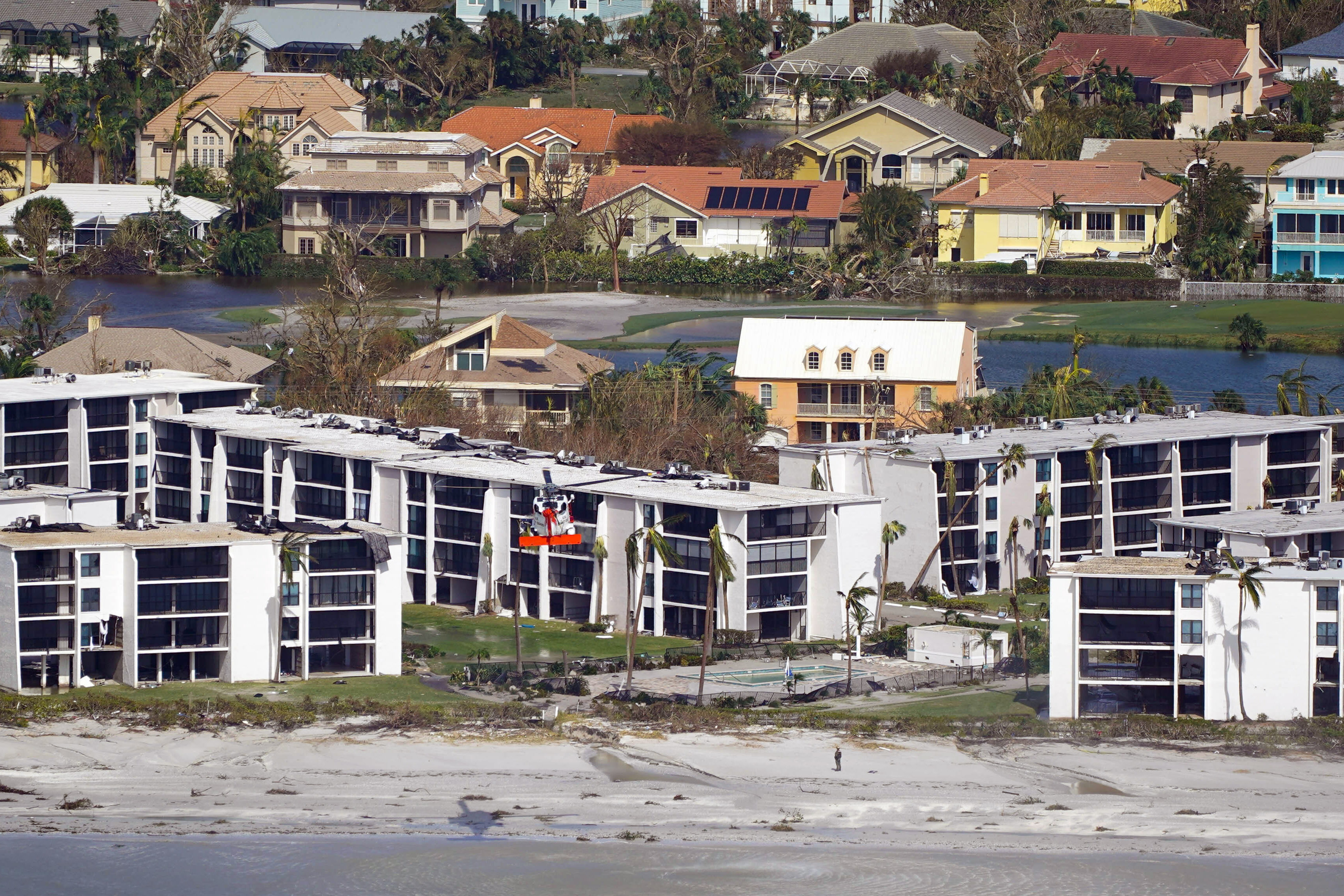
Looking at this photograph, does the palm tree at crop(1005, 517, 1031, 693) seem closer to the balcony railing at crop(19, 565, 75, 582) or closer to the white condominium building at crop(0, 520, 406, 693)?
the white condominium building at crop(0, 520, 406, 693)

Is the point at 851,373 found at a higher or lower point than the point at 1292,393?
higher

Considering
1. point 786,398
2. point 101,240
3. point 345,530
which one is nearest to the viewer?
point 345,530

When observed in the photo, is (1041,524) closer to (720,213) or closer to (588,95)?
(720,213)

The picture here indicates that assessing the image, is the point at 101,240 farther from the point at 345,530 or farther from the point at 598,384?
the point at 345,530

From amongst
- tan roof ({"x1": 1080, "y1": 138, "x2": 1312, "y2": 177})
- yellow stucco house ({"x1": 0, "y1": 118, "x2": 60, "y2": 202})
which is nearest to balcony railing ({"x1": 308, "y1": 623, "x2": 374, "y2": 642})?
tan roof ({"x1": 1080, "y1": 138, "x2": 1312, "y2": 177})

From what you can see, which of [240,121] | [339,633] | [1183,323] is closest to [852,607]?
[339,633]

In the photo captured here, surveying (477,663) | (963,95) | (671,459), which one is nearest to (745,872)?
(477,663)
